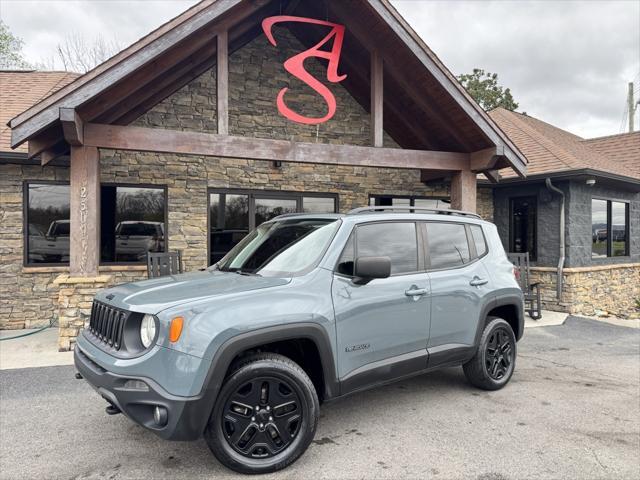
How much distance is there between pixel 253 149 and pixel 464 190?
4.08 m

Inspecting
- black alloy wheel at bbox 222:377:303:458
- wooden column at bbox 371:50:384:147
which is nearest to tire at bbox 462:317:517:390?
Result: black alloy wheel at bbox 222:377:303:458

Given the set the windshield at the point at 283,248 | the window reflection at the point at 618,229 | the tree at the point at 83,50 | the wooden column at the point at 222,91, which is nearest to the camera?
the windshield at the point at 283,248

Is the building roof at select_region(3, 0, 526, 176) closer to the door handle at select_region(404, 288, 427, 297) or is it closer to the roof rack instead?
the roof rack

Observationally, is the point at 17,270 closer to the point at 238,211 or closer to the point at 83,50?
the point at 238,211

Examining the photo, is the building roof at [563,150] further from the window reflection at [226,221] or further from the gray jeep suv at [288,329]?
the gray jeep suv at [288,329]

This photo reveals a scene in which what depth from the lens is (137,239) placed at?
8445 millimetres

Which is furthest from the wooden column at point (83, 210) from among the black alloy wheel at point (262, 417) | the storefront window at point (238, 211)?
the black alloy wheel at point (262, 417)

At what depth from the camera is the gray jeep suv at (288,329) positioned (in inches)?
105

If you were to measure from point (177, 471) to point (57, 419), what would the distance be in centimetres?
163

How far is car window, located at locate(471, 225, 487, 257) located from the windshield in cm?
179

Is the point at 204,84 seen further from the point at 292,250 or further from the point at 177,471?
the point at 177,471

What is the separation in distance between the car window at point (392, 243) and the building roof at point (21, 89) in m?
6.68

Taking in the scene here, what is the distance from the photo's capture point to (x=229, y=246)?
9031mm

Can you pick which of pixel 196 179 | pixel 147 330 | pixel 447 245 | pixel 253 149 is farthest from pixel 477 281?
pixel 196 179
